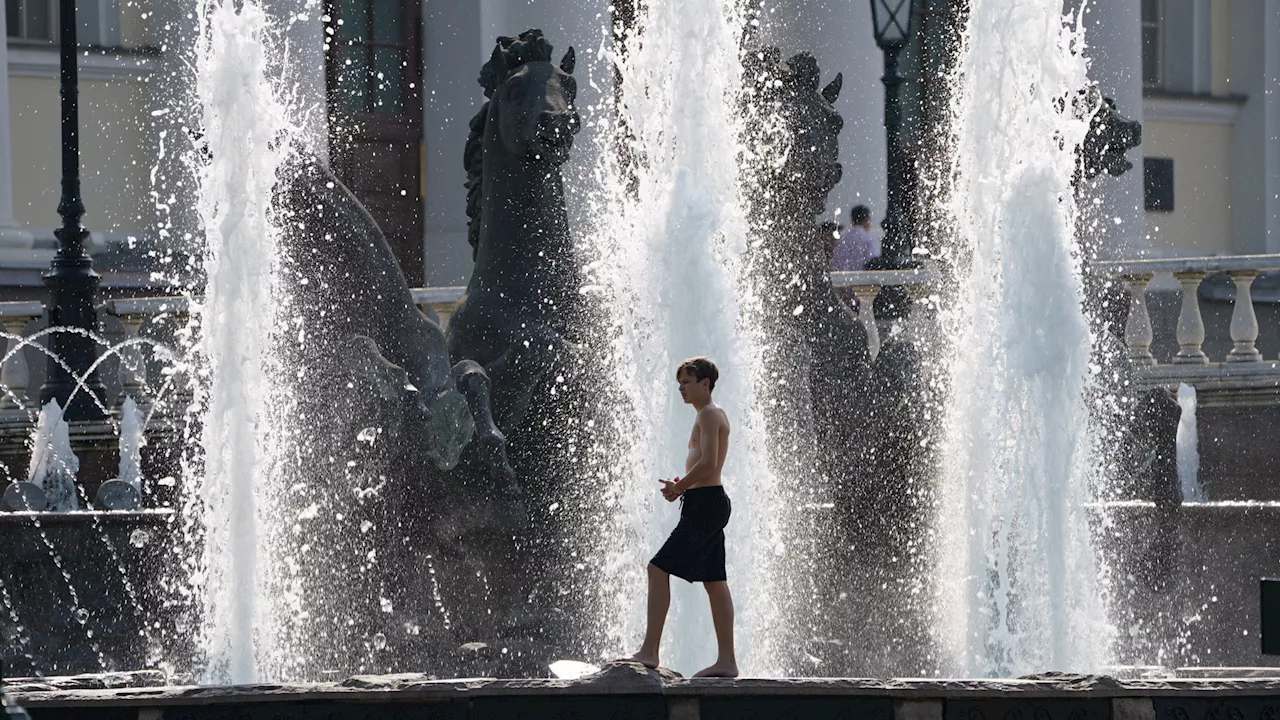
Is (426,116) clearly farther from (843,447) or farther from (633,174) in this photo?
(843,447)

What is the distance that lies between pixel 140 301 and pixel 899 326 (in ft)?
18.9

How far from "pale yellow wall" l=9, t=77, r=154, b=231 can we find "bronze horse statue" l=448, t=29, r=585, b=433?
954cm

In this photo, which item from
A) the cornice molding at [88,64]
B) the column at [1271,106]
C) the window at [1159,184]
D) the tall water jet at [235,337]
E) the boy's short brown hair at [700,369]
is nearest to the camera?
the boy's short brown hair at [700,369]

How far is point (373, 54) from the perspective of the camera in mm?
21641

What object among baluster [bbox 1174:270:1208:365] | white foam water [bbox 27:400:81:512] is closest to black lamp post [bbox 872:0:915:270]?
baluster [bbox 1174:270:1208:365]

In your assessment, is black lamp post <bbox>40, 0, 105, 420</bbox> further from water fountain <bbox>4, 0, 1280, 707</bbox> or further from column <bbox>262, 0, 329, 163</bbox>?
column <bbox>262, 0, 329, 163</bbox>

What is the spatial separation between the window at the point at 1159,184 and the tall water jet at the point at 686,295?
13619 millimetres

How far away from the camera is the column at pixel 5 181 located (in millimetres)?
18859

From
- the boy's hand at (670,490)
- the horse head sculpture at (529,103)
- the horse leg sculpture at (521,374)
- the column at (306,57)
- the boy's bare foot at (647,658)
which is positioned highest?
the column at (306,57)

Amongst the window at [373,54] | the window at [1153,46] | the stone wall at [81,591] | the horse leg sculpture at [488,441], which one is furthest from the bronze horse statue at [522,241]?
the window at [1153,46]

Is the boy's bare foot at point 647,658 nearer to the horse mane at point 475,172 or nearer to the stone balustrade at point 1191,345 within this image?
the horse mane at point 475,172

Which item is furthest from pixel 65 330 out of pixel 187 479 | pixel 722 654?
pixel 722 654

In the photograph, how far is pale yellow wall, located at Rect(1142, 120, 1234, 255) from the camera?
24812 mm

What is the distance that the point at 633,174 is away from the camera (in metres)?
12.1
